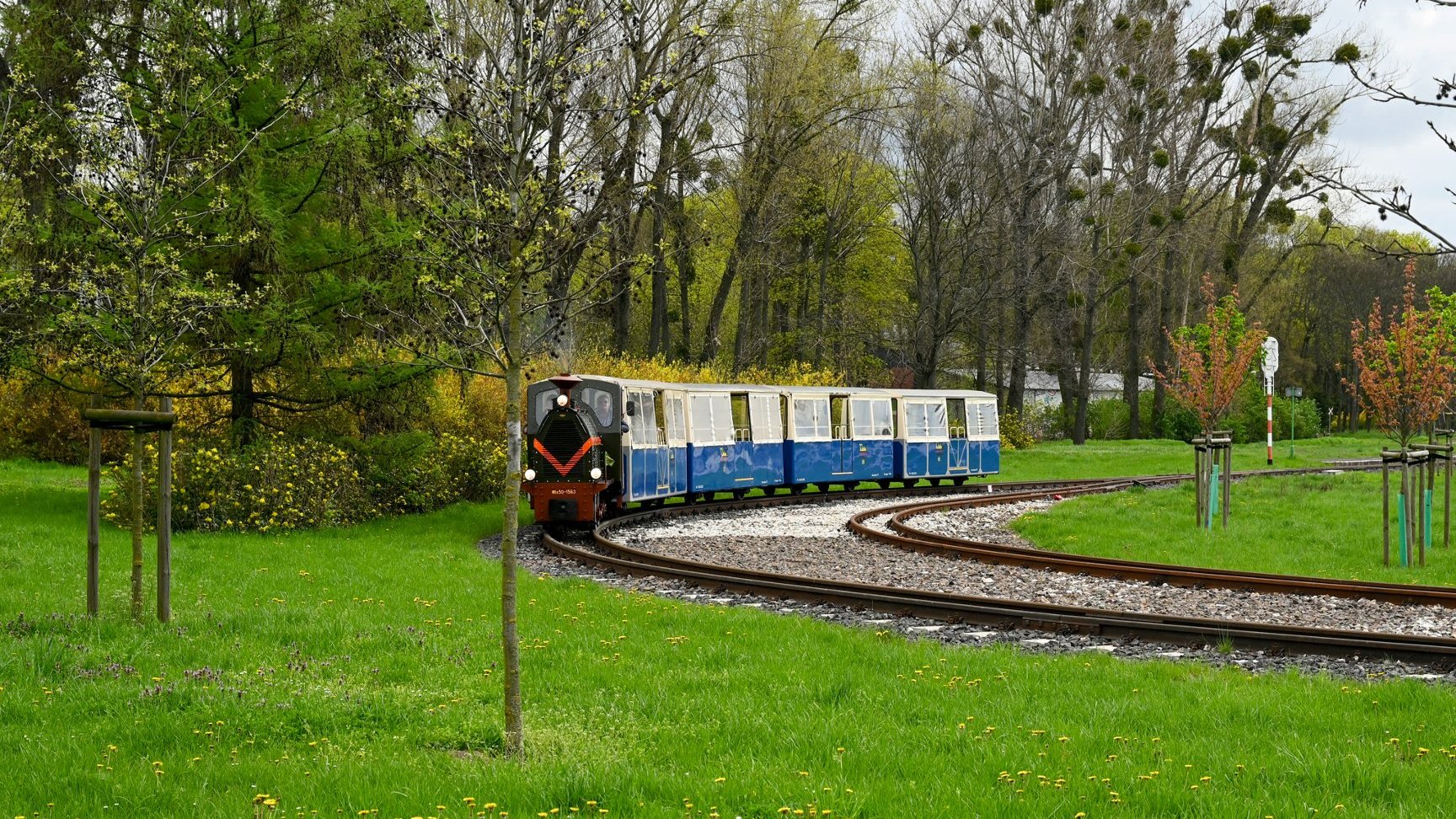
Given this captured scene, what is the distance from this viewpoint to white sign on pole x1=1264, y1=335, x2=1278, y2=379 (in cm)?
3988

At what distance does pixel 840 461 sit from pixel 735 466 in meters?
3.99

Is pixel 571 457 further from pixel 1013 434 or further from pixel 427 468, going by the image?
pixel 1013 434

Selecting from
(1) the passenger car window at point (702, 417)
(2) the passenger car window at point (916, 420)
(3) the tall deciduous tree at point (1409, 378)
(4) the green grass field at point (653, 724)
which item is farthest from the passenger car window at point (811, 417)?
(4) the green grass field at point (653, 724)

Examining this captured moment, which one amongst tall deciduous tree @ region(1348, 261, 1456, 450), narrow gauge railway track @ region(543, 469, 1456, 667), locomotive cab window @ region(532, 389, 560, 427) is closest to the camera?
narrow gauge railway track @ region(543, 469, 1456, 667)

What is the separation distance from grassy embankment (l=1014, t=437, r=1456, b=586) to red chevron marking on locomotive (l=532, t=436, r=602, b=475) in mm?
6972

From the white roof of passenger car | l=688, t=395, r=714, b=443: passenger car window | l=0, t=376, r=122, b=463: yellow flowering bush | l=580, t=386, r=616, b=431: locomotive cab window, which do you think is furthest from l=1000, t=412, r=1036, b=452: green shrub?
l=0, t=376, r=122, b=463: yellow flowering bush

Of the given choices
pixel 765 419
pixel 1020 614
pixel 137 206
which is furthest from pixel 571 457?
pixel 1020 614

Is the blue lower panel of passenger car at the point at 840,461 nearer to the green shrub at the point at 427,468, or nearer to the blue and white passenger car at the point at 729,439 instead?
the blue and white passenger car at the point at 729,439

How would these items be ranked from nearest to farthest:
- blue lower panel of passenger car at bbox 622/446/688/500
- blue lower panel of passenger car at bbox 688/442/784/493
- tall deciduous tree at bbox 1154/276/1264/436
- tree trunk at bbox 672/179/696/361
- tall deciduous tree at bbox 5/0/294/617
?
tall deciduous tree at bbox 5/0/294/617 → blue lower panel of passenger car at bbox 622/446/688/500 → blue lower panel of passenger car at bbox 688/442/784/493 → tall deciduous tree at bbox 1154/276/1264/436 → tree trunk at bbox 672/179/696/361

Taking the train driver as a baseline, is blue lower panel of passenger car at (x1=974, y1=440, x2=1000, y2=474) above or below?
below

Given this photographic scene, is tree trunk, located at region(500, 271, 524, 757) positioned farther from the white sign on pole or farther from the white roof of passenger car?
the white sign on pole

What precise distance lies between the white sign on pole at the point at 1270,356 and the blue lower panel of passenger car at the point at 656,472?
74.4 feet

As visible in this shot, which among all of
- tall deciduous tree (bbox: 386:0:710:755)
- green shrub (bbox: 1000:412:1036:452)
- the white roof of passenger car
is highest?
tall deciduous tree (bbox: 386:0:710:755)

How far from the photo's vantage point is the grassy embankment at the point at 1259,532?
16.2 metres
